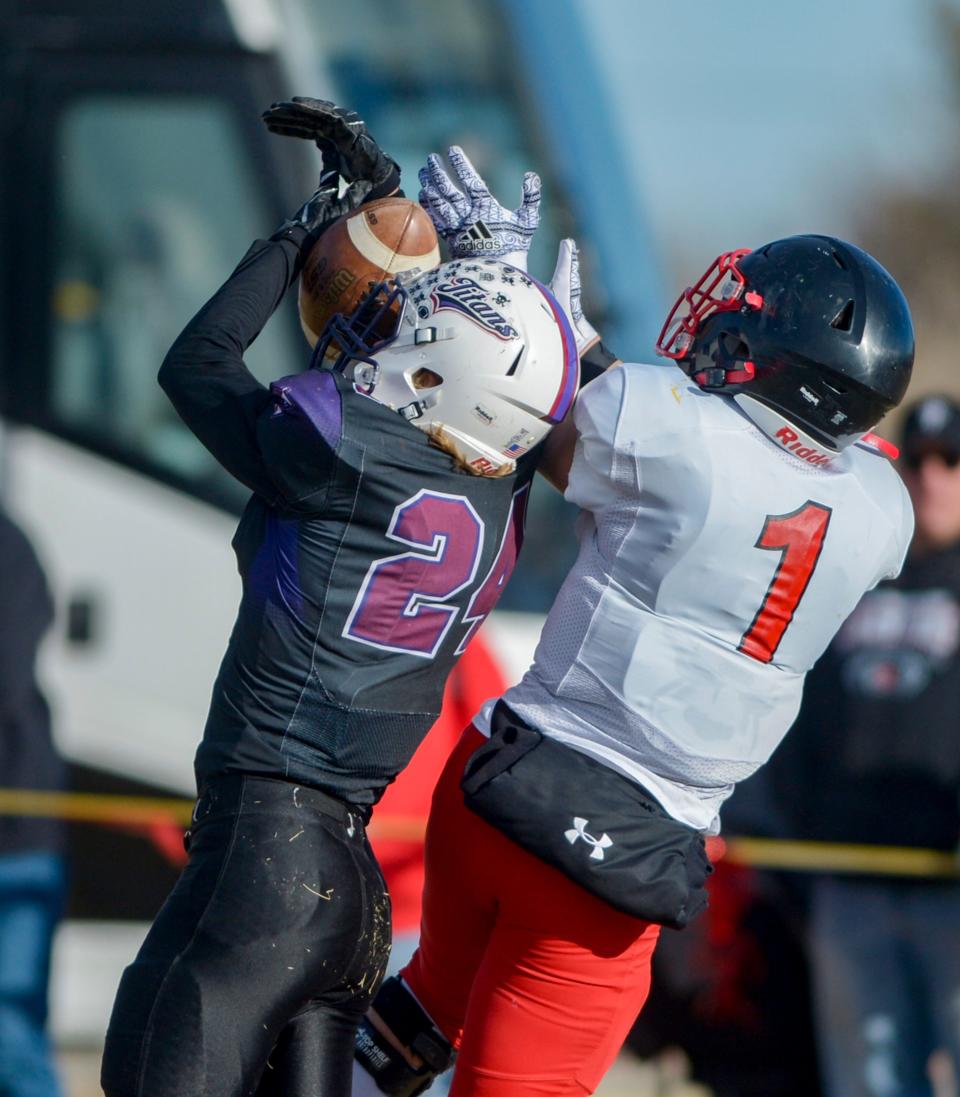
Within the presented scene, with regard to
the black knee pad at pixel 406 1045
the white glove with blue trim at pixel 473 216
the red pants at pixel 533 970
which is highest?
the white glove with blue trim at pixel 473 216

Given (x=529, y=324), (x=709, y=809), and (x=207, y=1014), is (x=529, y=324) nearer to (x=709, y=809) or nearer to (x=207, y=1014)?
(x=709, y=809)

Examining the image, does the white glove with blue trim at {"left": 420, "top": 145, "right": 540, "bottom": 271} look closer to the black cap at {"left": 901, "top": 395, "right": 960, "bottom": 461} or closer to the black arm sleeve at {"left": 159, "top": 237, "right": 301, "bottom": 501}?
the black arm sleeve at {"left": 159, "top": 237, "right": 301, "bottom": 501}

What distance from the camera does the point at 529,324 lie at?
8.54 ft

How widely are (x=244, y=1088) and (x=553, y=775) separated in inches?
25.9

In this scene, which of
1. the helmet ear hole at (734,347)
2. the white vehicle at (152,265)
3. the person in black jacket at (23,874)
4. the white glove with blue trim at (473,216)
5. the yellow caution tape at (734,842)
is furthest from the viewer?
the white vehicle at (152,265)

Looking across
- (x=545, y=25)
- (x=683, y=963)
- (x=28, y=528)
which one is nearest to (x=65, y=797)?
(x=28, y=528)

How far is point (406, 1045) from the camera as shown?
295 cm

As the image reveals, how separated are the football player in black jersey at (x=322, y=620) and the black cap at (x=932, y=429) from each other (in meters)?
2.33

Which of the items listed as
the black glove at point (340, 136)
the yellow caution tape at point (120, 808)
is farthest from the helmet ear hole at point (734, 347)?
the yellow caution tape at point (120, 808)

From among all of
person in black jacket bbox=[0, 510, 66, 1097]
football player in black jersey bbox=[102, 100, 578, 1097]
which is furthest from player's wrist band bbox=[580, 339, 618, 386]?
person in black jacket bbox=[0, 510, 66, 1097]

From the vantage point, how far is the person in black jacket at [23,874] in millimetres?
5012

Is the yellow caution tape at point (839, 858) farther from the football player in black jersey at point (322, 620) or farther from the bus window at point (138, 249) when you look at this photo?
the football player in black jersey at point (322, 620)

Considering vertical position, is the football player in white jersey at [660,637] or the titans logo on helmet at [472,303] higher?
the titans logo on helmet at [472,303]

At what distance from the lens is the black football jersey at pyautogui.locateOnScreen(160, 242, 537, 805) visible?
101 inches
